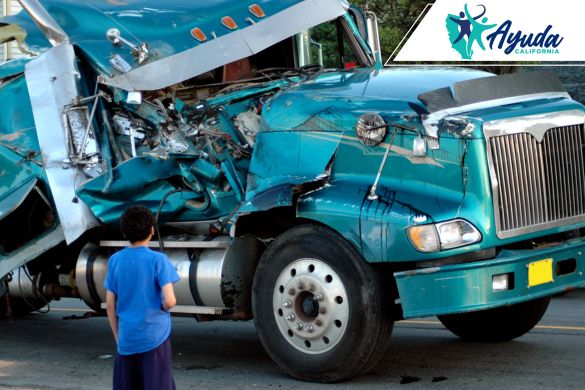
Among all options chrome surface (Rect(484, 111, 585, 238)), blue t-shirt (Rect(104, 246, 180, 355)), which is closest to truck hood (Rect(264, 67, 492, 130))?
chrome surface (Rect(484, 111, 585, 238))

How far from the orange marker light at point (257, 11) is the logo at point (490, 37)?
13322 millimetres

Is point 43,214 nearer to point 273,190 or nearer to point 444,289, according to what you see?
point 273,190

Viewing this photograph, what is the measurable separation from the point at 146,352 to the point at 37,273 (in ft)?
14.6

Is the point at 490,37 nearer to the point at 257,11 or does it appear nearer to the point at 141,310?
the point at 257,11

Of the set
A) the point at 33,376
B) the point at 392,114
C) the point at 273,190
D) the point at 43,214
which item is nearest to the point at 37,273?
the point at 43,214

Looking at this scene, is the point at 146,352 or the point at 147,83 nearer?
the point at 146,352

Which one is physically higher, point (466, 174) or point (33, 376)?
point (466, 174)

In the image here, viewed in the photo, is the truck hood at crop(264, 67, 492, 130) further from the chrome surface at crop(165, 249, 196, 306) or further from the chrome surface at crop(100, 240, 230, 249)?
the chrome surface at crop(165, 249, 196, 306)

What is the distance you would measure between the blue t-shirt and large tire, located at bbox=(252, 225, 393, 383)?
1.92m

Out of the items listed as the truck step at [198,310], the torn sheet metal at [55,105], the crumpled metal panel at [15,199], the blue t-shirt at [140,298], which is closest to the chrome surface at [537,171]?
the truck step at [198,310]

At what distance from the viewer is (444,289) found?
7004 mm

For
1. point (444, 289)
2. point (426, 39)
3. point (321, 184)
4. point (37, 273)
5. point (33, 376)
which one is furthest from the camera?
point (426, 39)

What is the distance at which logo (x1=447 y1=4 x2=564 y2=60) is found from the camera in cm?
2164

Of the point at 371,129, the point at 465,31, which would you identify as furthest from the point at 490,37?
the point at 371,129
